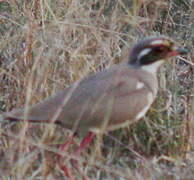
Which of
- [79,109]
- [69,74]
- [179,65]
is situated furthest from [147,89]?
[179,65]

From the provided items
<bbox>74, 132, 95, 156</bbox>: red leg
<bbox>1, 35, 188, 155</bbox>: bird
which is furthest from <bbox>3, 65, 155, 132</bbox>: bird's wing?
<bbox>74, 132, 95, 156</bbox>: red leg

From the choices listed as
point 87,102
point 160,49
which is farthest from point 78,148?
point 160,49

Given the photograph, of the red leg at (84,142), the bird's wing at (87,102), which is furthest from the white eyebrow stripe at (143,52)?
the red leg at (84,142)

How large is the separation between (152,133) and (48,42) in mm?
1126

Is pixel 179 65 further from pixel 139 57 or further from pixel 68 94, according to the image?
pixel 68 94

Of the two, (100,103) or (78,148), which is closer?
(100,103)

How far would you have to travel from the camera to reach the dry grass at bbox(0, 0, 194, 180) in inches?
178

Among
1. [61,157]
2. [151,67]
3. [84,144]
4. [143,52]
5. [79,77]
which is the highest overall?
[143,52]

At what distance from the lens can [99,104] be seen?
13.9 ft

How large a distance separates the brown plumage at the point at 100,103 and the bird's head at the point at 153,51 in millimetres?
10

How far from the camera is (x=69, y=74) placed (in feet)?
16.9

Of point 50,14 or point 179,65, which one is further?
point 179,65

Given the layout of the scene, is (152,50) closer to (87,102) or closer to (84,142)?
(87,102)

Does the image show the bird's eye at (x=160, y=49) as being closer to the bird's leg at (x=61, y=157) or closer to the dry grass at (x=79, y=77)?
the dry grass at (x=79, y=77)
